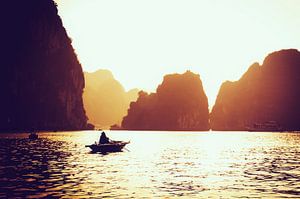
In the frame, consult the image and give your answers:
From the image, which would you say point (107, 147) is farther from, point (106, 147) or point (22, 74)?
point (22, 74)

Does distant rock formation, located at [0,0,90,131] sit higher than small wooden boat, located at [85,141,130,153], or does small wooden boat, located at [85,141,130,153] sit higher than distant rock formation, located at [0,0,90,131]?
distant rock formation, located at [0,0,90,131]

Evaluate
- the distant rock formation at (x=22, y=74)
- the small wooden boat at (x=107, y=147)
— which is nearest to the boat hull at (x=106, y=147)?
the small wooden boat at (x=107, y=147)

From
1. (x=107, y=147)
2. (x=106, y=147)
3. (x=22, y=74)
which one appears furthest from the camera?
(x=22, y=74)

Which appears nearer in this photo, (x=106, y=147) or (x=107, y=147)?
(x=106, y=147)

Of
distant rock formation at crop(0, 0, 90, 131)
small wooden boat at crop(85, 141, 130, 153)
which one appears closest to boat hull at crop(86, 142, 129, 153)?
small wooden boat at crop(85, 141, 130, 153)

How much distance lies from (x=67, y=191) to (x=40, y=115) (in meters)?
174

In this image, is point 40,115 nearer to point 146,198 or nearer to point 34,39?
point 34,39

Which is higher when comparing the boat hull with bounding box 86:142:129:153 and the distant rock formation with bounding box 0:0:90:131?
the distant rock formation with bounding box 0:0:90:131

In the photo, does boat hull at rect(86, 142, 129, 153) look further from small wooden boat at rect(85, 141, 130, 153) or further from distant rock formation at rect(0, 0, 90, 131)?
distant rock formation at rect(0, 0, 90, 131)

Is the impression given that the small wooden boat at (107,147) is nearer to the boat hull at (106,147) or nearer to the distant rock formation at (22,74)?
the boat hull at (106,147)

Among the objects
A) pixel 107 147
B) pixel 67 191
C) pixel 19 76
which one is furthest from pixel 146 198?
pixel 19 76

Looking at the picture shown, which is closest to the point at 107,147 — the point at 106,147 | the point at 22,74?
the point at 106,147

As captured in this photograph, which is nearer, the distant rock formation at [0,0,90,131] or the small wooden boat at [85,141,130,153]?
the small wooden boat at [85,141,130,153]

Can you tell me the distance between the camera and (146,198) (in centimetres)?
2262
